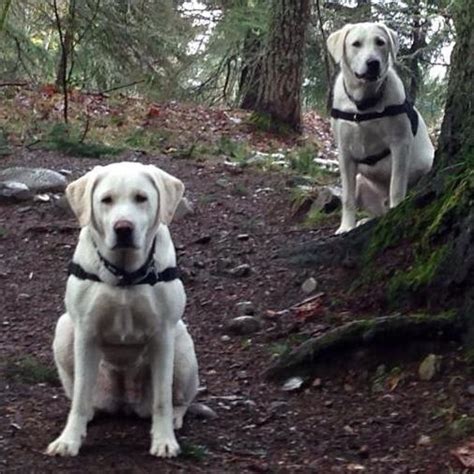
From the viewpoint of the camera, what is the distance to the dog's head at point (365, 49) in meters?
7.19

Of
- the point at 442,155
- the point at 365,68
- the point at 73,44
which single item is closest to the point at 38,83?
the point at 73,44

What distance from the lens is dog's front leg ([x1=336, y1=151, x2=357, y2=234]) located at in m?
7.35

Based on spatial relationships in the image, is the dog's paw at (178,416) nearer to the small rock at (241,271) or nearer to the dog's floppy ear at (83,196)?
the dog's floppy ear at (83,196)

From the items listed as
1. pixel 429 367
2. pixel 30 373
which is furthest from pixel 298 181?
pixel 429 367

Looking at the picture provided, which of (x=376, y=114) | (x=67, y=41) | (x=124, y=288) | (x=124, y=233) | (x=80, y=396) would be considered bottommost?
(x=80, y=396)

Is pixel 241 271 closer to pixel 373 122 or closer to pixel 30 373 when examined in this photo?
pixel 373 122

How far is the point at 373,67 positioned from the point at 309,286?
1.82m

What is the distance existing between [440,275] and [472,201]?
0.40 m

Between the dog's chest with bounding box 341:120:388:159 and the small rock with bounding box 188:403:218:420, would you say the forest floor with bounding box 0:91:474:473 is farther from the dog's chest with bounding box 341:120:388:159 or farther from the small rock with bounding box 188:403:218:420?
the dog's chest with bounding box 341:120:388:159

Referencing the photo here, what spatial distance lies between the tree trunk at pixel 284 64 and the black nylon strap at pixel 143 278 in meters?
9.25

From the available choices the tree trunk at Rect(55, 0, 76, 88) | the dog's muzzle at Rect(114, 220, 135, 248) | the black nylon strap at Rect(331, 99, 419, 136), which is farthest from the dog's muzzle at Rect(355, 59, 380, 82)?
the tree trunk at Rect(55, 0, 76, 88)

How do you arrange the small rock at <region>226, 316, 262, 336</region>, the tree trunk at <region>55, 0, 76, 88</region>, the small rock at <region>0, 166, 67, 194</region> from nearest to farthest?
the small rock at <region>226, 316, 262, 336</region> < the small rock at <region>0, 166, 67, 194</region> < the tree trunk at <region>55, 0, 76, 88</region>

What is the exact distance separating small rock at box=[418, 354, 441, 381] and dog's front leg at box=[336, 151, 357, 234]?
2700mm

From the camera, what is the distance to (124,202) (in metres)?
4.08
